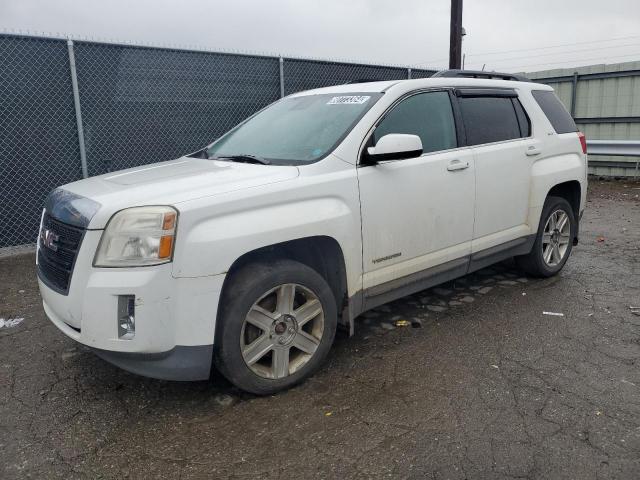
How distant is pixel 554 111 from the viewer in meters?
5.25

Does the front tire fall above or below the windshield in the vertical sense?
below

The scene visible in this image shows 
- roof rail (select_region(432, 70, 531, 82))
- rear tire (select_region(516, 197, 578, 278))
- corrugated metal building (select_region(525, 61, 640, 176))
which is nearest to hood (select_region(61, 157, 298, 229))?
roof rail (select_region(432, 70, 531, 82))

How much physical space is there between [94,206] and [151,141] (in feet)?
15.8

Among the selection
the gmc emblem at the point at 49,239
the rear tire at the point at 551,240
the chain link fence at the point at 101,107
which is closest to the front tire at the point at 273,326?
the gmc emblem at the point at 49,239

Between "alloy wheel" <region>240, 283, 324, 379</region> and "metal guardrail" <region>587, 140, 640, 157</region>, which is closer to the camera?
"alloy wheel" <region>240, 283, 324, 379</region>

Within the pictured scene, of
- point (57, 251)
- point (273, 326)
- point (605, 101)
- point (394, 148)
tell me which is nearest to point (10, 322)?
point (57, 251)

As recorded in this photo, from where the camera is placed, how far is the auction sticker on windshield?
3.84 metres

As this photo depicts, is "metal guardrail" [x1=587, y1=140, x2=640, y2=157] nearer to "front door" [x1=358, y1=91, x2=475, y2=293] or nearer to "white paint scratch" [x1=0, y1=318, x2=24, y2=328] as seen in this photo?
"front door" [x1=358, y1=91, x2=475, y2=293]

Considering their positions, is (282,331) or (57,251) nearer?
(57,251)

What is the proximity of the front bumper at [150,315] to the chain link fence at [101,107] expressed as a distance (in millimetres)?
4356

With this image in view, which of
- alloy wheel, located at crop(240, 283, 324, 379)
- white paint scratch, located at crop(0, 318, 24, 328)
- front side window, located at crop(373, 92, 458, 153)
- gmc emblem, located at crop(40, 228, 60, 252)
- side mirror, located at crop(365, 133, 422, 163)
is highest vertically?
front side window, located at crop(373, 92, 458, 153)

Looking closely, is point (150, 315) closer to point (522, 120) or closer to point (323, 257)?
point (323, 257)

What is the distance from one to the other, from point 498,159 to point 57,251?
11.0ft

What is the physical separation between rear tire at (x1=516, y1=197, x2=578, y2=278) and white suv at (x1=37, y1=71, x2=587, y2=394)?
23cm
